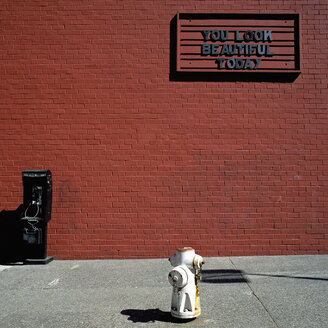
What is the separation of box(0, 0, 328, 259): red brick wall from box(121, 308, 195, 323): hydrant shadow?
8.31 feet

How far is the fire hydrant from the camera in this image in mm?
4035

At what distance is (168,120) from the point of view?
279 inches

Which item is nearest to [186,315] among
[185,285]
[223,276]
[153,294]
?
[185,285]

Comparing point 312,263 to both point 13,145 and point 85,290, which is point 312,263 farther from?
point 13,145

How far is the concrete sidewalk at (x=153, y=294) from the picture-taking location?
13.6 ft

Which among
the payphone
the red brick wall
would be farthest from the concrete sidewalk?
the red brick wall

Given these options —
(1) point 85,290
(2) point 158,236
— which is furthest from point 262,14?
(1) point 85,290

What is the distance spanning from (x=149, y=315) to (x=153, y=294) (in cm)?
71

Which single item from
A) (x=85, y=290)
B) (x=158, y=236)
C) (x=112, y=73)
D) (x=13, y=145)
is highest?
(x=112, y=73)

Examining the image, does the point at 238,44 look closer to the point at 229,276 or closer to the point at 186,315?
the point at 229,276

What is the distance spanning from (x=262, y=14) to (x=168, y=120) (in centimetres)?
270

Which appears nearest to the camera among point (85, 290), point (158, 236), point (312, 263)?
point (85, 290)

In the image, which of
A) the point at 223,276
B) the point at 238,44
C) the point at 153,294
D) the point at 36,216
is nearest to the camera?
the point at 153,294

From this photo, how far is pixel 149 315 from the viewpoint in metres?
4.32
